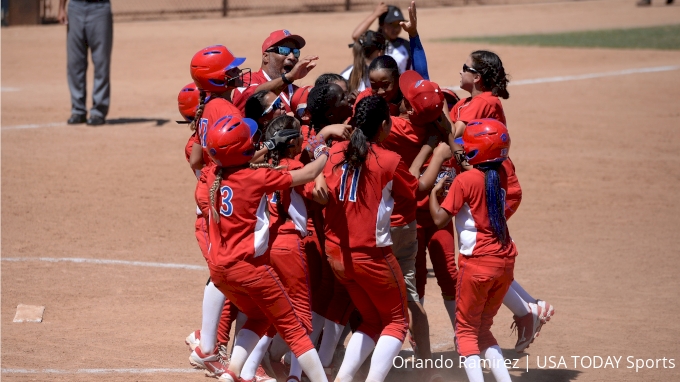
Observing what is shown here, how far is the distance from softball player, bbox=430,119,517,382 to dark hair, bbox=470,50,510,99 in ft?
2.86

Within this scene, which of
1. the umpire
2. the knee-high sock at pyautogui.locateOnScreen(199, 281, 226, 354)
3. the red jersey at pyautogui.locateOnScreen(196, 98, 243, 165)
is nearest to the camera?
the red jersey at pyautogui.locateOnScreen(196, 98, 243, 165)

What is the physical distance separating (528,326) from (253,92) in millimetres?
2652

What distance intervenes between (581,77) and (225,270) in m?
13.8

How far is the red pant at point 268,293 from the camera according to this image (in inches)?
218

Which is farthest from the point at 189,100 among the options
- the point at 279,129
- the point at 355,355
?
the point at 355,355

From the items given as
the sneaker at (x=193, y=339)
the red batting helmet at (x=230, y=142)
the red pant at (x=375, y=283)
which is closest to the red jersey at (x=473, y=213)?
the red pant at (x=375, y=283)

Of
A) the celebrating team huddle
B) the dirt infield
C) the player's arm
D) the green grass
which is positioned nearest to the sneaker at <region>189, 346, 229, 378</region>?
the celebrating team huddle

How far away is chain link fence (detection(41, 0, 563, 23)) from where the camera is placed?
2789 cm

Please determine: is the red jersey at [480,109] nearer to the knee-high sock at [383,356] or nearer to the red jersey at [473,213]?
the red jersey at [473,213]

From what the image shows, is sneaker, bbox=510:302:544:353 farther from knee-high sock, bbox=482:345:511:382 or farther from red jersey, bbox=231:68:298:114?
red jersey, bbox=231:68:298:114

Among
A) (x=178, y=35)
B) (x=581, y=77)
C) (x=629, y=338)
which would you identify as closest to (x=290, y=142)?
(x=629, y=338)

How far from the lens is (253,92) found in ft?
22.1

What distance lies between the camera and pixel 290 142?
578cm

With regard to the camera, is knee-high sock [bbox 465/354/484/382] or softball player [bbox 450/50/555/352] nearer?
knee-high sock [bbox 465/354/484/382]
